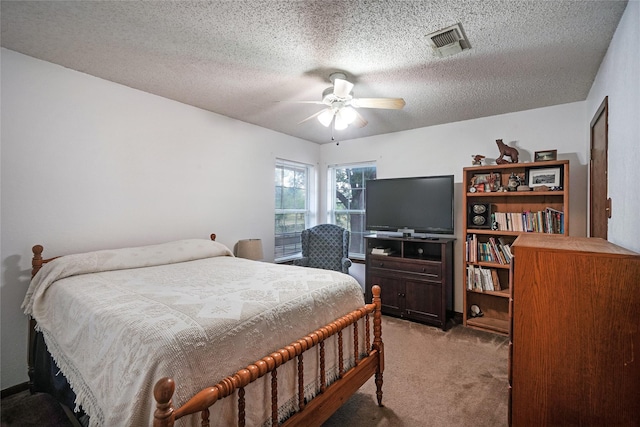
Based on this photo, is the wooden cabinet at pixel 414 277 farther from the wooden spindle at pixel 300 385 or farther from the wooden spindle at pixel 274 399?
the wooden spindle at pixel 274 399

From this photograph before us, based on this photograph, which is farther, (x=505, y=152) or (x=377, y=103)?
(x=505, y=152)

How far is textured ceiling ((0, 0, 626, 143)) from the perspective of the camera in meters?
1.65

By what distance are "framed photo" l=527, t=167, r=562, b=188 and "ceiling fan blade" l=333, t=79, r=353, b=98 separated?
7.31 feet

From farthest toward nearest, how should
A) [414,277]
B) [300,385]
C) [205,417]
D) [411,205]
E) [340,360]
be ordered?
1. [411,205]
2. [414,277]
3. [340,360]
4. [300,385]
5. [205,417]

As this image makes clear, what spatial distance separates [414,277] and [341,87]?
2.33 m

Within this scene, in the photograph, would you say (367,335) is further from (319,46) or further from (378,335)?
(319,46)

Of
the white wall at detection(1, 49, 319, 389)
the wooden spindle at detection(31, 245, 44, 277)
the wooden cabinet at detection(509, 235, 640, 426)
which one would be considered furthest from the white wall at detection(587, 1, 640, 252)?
the wooden spindle at detection(31, 245, 44, 277)

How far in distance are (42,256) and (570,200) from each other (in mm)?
4813

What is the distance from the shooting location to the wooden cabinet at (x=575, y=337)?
1031 mm

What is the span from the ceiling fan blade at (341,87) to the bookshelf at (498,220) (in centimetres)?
182

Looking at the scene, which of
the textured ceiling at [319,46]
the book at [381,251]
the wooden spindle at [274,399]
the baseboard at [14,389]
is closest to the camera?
the wooden spindle at [274,399]

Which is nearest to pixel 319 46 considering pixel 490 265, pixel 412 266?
pixel 412 266

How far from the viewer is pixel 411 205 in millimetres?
3684

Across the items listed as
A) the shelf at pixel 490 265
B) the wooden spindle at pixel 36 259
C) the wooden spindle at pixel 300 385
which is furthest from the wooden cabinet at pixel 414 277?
the wooden spindle at pixel 36 259
